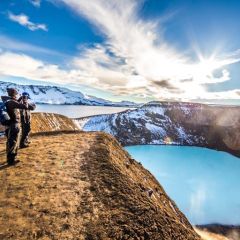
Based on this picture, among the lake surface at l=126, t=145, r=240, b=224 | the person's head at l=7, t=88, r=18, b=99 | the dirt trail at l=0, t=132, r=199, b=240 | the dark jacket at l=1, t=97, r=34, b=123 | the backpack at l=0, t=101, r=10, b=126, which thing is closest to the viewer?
the dirt trail at l=0, t=132, r=199, b=240

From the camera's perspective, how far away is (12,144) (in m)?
16.8

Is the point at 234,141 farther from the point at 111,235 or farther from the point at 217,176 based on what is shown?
the point at 111,235

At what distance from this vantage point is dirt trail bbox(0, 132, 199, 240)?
38.8ft

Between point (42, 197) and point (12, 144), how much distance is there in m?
4.48

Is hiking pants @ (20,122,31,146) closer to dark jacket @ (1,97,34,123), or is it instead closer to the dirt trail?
the dirt trail

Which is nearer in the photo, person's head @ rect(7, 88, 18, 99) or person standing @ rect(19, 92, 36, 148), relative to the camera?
person's head @ rect(7, 88, 18, 99)

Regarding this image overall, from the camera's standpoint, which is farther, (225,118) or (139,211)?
(225,118)

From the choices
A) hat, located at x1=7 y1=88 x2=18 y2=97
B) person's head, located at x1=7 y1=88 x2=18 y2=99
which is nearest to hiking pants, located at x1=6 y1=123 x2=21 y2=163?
person's head, located at x1=7 y1=88 x2=18 y2=99

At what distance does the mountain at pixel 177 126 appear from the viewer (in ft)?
502

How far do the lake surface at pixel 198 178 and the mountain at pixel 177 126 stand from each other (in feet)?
29.3

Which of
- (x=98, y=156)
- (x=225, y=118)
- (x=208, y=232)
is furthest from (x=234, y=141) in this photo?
(x=98, y=156)

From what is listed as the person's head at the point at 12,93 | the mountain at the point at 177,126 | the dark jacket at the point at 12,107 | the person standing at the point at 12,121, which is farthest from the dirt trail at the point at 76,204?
the mountain at the point at 177,126

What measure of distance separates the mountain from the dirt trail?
131333 mm

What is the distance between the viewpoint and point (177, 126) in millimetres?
174250
